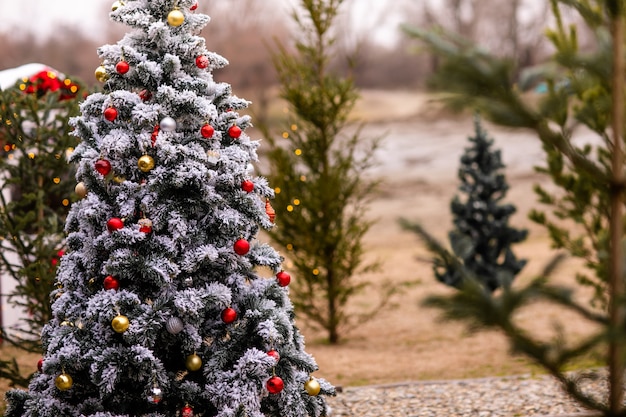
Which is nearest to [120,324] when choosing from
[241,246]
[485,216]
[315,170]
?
[241,246]

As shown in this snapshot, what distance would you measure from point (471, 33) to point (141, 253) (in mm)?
34486

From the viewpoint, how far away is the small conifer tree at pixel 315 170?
8906 mm

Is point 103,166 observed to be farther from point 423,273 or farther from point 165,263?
point 423,273

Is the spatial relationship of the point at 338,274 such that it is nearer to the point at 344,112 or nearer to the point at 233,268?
the point at 344,112

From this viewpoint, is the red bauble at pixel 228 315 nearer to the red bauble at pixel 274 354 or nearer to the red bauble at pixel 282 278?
the red bauble at pixel 274 354

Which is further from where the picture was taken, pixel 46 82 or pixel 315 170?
pixel 315 170

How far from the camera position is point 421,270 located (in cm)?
1452

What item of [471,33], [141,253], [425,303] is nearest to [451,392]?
[141,253]

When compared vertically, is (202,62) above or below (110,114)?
above

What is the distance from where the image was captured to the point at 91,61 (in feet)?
86.2

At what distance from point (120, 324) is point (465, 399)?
3.26 m

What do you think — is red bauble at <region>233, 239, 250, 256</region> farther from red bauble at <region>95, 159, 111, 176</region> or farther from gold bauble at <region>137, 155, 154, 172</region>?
red bauble at <region>95, 159, 111, 176</region>

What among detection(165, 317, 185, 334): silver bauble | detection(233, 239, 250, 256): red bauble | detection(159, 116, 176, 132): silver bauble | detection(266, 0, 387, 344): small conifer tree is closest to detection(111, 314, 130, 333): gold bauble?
detection(165, 317, 185, 334): silver bauble

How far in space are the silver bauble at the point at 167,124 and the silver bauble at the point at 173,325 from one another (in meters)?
1.24
